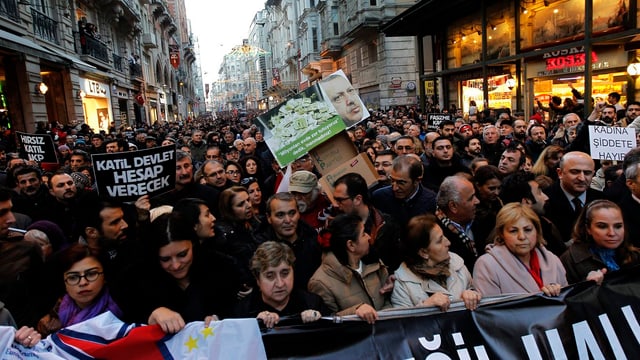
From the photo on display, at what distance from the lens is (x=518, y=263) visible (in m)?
3.15

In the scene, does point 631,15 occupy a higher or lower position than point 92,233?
higher

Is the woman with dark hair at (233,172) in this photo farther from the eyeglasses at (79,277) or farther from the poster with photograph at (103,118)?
the poster with photograph at (103,118)

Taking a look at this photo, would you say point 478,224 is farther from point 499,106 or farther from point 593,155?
point 499,106

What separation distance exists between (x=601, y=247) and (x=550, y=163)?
2857 mm

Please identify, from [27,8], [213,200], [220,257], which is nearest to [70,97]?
[27,8]

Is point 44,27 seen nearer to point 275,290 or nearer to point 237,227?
point 237,227

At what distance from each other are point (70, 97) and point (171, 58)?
39.2m

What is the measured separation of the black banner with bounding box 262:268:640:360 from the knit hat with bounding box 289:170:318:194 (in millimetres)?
2349

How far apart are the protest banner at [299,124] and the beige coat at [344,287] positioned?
236 cm

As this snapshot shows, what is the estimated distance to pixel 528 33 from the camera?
57.7ft

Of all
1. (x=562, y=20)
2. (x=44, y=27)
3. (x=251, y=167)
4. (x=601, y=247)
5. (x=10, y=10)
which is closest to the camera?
(x=601, y=247)

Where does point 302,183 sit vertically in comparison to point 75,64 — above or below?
below

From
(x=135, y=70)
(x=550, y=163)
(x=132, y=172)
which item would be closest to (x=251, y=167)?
(x=132, y=172)

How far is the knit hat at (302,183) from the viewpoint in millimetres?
4930
